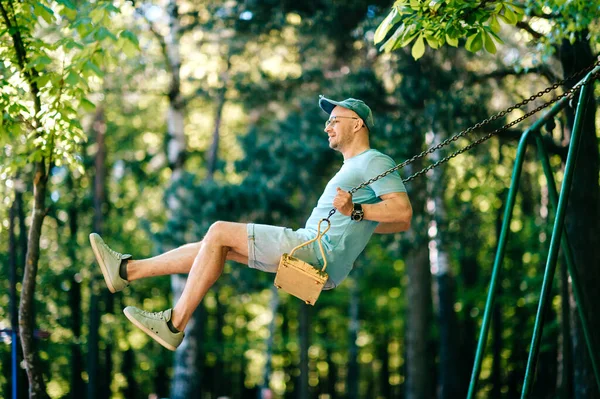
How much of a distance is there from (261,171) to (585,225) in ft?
31.1

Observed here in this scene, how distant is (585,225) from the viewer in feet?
28.0

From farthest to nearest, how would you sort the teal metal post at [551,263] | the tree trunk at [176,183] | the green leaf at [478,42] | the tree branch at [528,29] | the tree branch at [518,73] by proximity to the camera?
the tree trunk at [176,183] → the tree branch at [518,73] → the tree branch at [528,29] → the green leaf at [478,42] → the teal metal post at [551,263]

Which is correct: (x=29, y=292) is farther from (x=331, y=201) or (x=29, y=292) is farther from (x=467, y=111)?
(x=467, y=111)

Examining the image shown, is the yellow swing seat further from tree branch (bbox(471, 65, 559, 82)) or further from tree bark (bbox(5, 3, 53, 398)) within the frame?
tree branch (bbox(471, 65, 559, 82))

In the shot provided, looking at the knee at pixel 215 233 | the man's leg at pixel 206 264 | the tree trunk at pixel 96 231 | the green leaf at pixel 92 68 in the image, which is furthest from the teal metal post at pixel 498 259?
the tree trunk at pixel 96 231

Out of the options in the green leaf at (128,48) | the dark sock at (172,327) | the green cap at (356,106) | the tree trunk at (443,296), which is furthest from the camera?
the tree trunk at (443,296)

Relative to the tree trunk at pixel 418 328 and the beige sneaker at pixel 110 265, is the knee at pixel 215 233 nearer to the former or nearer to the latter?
the beige sneaker at pixel 110 265

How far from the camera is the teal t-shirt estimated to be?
495 cm

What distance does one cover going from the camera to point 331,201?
16.4 ft

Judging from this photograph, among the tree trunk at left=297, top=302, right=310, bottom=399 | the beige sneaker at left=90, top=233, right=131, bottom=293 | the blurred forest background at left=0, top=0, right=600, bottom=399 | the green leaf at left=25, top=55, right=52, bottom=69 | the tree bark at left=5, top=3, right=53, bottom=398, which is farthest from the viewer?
the tree trunk at left=297, top=302, right=310, bottom=399

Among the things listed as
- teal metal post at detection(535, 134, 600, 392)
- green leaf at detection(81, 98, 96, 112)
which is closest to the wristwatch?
teal metal post at detection(535, 134, 600, 392)

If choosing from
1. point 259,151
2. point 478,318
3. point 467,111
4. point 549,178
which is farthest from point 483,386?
point 549,178

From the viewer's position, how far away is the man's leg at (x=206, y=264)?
491 centimetres

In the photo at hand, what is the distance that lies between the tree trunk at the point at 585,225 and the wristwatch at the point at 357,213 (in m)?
4.46
